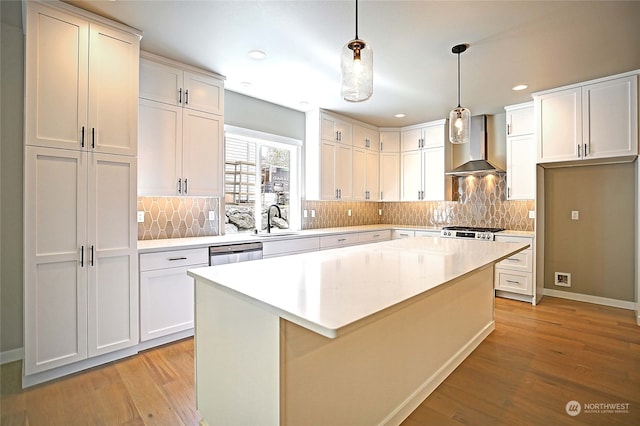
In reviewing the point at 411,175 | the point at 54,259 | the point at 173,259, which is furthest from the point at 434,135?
the point at 54,259

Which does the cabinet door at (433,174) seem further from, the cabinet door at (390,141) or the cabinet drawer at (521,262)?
the cabinet drawer at (521,262)

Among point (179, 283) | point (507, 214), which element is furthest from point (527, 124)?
point (179, 283)

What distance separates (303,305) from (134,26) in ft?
8.64

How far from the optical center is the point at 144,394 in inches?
83.2

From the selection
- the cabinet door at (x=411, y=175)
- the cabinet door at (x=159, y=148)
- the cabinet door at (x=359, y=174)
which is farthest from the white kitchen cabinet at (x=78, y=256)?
the cabinet door at (x=411, y=175)

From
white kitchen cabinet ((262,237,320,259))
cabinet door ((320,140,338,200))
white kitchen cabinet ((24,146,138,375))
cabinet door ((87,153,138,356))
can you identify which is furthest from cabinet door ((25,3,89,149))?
cabinet door ((320,140,338,200))

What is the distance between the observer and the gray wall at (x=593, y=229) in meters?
3.88

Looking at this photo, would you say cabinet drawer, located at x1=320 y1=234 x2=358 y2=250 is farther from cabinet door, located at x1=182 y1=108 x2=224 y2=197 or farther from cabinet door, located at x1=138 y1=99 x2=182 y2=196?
cabinet door, located at x1=138 y1=99 x2=182 y2=196

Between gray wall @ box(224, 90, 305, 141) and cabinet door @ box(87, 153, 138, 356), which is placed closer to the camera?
cabinet door @ box(87, 153, 138, 356)

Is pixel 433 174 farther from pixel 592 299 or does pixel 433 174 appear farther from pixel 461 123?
pixel 461 123

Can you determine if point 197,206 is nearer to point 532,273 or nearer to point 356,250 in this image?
point 356,250

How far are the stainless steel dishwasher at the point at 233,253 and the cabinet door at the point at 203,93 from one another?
143 centimetres

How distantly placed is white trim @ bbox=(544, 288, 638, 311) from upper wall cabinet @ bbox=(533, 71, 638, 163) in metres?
1.76

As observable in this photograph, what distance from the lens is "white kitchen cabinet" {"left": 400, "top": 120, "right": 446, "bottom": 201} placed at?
517 cm
